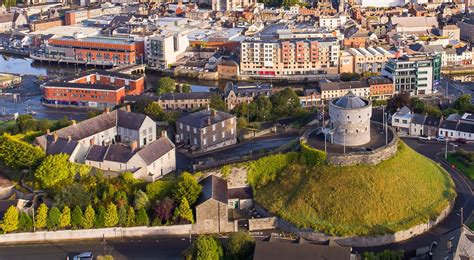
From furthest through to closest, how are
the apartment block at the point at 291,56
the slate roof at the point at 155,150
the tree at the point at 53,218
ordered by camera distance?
the apartment block at the point at 291,56, the slate roof at the point at 155,150, the tree at the point at 53,218

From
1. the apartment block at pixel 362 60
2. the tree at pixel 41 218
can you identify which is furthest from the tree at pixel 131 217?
the apartment block at pixel 362 60

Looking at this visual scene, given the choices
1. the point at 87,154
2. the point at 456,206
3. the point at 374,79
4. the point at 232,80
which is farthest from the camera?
the point at 232,80

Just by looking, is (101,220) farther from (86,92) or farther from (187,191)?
(86,92)

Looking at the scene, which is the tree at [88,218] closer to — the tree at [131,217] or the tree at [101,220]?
the tree at [101,220]

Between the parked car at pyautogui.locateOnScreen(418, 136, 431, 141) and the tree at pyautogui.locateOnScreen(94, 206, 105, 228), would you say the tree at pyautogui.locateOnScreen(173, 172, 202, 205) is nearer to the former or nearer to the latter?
the tree at pyautogui.locateOnScreen(94, 206, 105, 228)

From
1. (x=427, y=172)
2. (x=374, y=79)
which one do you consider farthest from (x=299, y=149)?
(x=374, y=79)

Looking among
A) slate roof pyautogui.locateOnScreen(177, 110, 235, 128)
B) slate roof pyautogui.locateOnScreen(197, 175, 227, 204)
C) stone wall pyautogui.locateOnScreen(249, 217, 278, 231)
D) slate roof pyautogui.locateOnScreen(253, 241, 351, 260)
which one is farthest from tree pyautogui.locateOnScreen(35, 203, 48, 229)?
slate roof pyautogui.locateOnScreen(177, 110, 235, 128)

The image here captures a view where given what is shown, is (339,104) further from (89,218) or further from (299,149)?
(89,218)
